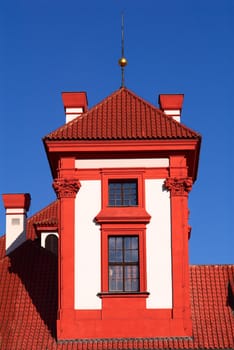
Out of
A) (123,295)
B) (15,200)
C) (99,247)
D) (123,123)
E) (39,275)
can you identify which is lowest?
(123,295)

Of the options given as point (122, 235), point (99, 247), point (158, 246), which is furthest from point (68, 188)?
point (158, 246)

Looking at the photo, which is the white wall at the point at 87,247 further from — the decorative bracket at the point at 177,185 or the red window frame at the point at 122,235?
the decorative bracket at the point at 177,185

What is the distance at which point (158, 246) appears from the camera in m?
30.5

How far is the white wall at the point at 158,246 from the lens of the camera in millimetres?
30062

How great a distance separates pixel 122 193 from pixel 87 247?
2010mm

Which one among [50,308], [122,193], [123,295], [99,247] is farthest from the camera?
[122,193]

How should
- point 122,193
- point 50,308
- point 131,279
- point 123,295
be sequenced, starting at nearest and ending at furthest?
point 123,295 < point 131,279 < point 50,308 < point 122,193

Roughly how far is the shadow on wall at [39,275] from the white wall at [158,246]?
3109mm

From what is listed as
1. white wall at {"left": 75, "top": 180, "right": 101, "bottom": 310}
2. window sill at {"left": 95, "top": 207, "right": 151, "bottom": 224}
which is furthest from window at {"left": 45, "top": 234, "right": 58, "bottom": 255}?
window sill at {"left": 95, "top": 207, "right": 151, "bottom": 224}

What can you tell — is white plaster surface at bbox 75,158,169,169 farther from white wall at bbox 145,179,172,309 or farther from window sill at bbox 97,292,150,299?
window sill at bbox 97,292,150,299

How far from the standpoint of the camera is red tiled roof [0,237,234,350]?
2950 centimetres

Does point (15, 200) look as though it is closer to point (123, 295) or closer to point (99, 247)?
point (99, 247)

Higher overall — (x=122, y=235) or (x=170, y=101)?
(x=170, y=101)

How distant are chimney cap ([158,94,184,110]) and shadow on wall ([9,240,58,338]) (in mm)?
6069
